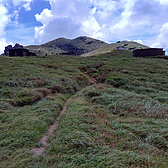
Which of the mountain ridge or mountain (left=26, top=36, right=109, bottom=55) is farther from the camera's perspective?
mountain (left=26, top=36, right=109, bottom=55)

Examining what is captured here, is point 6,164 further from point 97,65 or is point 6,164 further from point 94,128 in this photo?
point 97,65

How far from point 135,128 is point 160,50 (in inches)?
1939

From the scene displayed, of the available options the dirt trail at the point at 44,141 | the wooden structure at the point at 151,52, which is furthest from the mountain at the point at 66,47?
the dirt trail at the point at 44,141

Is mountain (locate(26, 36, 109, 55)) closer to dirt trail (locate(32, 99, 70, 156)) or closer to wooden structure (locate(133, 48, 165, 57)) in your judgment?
wooden structure (locate(133, 48, 165, 57))

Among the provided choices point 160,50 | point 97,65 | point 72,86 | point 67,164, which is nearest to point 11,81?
point 72,86

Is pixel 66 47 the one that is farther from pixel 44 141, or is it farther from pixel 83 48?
pixel 44 141

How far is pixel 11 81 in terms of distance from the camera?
10.9m

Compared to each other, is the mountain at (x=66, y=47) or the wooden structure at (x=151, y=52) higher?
the mountain at (x=66, y=47)

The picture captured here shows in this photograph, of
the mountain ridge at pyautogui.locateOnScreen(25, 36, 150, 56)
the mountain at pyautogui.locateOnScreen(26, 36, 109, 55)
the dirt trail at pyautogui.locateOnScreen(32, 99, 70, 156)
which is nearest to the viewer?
the dirt trail at pyautogui.locateOnScreen(32, 99, 70, 156)

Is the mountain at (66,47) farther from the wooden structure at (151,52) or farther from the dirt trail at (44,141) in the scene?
the dirt trail at (44,141)

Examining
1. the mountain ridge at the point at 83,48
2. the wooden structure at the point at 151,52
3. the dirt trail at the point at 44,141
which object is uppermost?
the mountain ridge at the point at 83,48

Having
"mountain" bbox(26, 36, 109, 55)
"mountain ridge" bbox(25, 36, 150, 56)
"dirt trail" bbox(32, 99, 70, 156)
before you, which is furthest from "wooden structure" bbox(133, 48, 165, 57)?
"mountain" bbox(26, 36, 109, 55)

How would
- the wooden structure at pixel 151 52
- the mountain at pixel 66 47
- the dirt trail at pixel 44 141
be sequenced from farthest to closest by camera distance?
the mountain at pixel 66 47 → the wooden structure at pixel 151 52 → the dirt trail at pixel 44 141

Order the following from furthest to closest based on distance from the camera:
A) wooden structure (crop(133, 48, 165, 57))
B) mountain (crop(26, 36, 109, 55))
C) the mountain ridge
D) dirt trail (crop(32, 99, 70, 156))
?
mountain (crop(26, 36, 109, 55)) < the mountain ridge < wooden structure (crop(133, 48, 165, 57)) < dirt trail (crop(32, 99, 70, 156))
